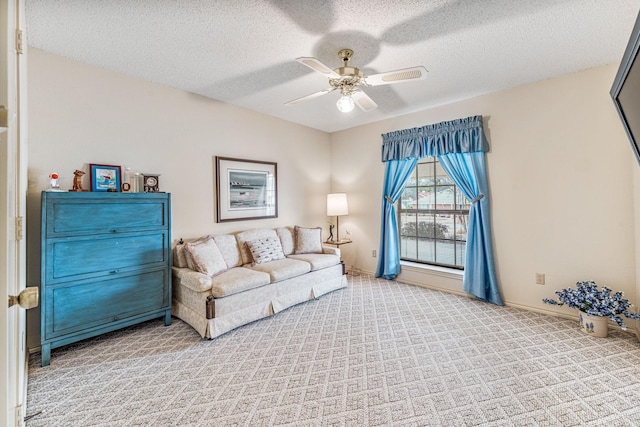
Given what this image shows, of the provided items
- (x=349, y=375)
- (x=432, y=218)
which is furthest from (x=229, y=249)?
(x=432, y=218)

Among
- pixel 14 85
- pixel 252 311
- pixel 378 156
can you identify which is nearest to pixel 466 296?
pixel 378 156

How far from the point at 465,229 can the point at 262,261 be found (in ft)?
9.04

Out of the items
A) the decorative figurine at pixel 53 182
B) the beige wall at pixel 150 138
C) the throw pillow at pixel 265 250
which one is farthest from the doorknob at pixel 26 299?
the throw pillow at pixel 265 250

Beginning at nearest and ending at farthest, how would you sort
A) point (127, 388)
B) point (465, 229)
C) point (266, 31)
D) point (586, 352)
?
1. point (127, 388)
2. point (266, 31)
3. point (586, 352)
4. point (465, 229)

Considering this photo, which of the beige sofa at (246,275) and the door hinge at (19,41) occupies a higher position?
the door hinge at (19,41)

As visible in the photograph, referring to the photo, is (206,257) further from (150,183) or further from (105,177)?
(105,177)

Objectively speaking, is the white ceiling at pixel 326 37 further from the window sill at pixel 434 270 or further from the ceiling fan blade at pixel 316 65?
the window sill at pixel 434 270

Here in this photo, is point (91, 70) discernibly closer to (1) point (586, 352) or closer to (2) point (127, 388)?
(2) point (127, 388)

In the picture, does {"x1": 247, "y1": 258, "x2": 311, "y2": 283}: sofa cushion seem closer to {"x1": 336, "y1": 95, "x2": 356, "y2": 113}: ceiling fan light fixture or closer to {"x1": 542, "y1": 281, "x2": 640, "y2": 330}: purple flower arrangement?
{"x1": 336, "y1": 95, "x2": 356, "y2": 113}: ceiling fan light fixture

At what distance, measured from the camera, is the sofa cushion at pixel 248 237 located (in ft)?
11.8

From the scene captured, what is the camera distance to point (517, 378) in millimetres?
1959

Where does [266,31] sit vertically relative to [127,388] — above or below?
above

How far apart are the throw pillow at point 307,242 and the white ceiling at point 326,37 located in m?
1.97

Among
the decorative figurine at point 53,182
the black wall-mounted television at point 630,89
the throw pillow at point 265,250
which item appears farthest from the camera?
the throw pillow at point 265,250
